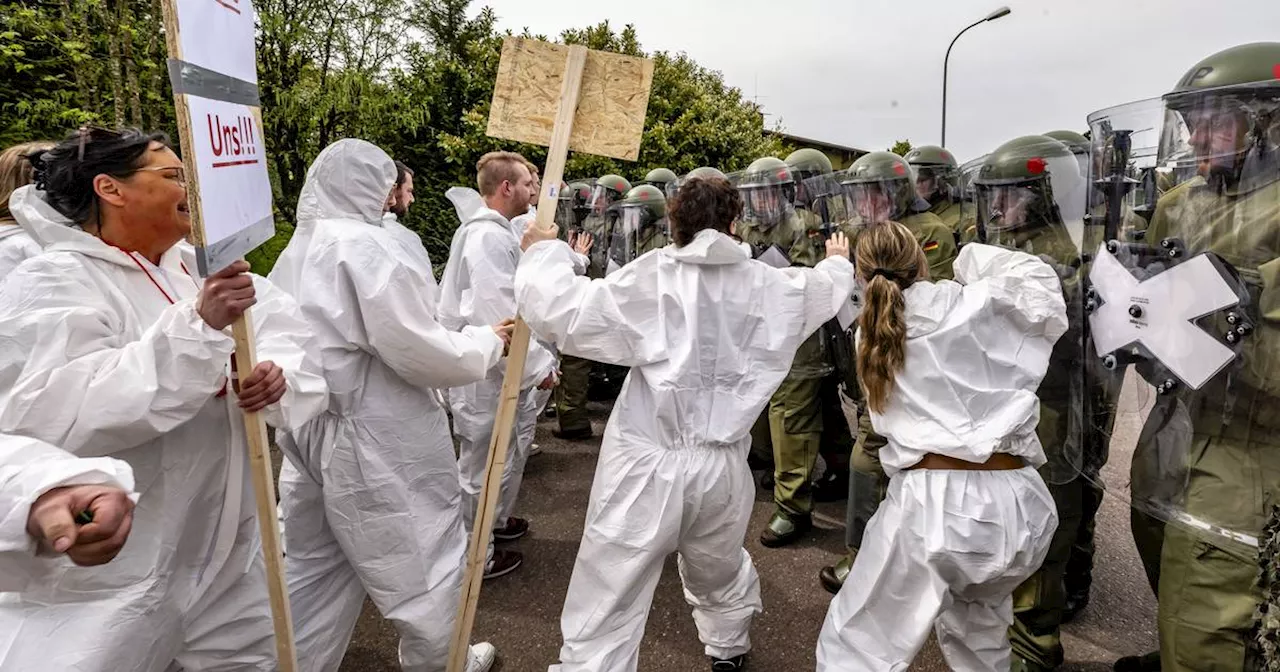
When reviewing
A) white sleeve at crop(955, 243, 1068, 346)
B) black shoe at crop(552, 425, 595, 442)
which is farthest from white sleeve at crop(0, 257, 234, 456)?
black shoe at crop(552, 425, 595, 442)

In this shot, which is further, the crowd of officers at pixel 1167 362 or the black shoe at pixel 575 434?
the black shoe at pixel 575 434

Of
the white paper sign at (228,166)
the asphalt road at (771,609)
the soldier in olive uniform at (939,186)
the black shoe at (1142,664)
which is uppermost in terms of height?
the soldier in olive uniform at (939,186)

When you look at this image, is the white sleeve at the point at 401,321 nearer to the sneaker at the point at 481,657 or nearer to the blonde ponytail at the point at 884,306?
the sneaker at the point at 481,657

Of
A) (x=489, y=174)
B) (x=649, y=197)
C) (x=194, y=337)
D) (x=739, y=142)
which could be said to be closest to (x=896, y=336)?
(x=194, y=337)

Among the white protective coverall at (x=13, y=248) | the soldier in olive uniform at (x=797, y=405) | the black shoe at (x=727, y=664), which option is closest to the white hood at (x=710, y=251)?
the black shoe at (x=727, y=664)

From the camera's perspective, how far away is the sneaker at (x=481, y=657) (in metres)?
2.71

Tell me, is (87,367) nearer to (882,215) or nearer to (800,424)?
(800,424)

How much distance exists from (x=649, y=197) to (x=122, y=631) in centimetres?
486

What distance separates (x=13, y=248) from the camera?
2090 millimetres

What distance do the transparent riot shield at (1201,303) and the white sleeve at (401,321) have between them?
2.04 meters

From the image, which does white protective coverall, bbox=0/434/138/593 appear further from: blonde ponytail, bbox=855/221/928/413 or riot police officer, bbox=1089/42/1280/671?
riot police officer, bbox=1089/42/1280/671

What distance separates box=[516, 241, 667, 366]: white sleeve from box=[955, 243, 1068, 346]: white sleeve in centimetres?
109

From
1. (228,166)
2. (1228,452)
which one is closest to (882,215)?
(1228,452)

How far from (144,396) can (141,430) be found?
11 centimetres
